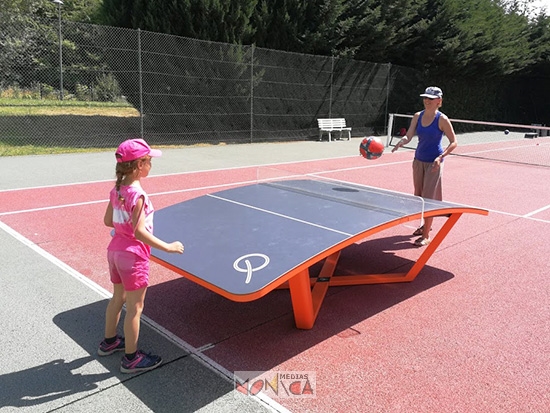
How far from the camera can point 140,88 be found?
1415cm

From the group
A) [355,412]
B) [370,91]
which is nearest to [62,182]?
[355,412]

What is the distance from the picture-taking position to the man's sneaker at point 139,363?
132 inches

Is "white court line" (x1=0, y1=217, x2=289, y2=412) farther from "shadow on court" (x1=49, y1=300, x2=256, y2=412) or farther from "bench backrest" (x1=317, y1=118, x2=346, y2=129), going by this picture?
"bench backrest" (x1=317, y1=118, x2=346, y2=129)

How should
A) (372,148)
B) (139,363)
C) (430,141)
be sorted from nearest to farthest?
(139,363), (430,141), (372,148)

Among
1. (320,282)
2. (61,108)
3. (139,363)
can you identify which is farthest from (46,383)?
(61,108)

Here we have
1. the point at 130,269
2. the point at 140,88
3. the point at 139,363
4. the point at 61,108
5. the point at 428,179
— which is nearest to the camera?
the point at 130,269

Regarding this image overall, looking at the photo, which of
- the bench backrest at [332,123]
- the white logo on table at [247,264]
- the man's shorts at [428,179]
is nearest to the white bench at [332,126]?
the bench backrest at [332,123]

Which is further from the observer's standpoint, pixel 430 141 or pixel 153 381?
pixel 430 141

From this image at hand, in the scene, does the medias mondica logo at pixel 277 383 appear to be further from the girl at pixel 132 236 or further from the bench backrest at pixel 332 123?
the bench backrest at pixel 332 123

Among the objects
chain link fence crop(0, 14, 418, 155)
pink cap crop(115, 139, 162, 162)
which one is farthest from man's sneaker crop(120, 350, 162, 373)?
chain link fence crop(0, 14, 418, 155)

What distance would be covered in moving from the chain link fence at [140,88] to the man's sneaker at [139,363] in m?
11.4

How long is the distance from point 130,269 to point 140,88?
1200 cm

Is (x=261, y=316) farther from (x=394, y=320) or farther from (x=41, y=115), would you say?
(x=41, y=115)

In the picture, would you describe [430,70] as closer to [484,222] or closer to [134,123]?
[134,123]
